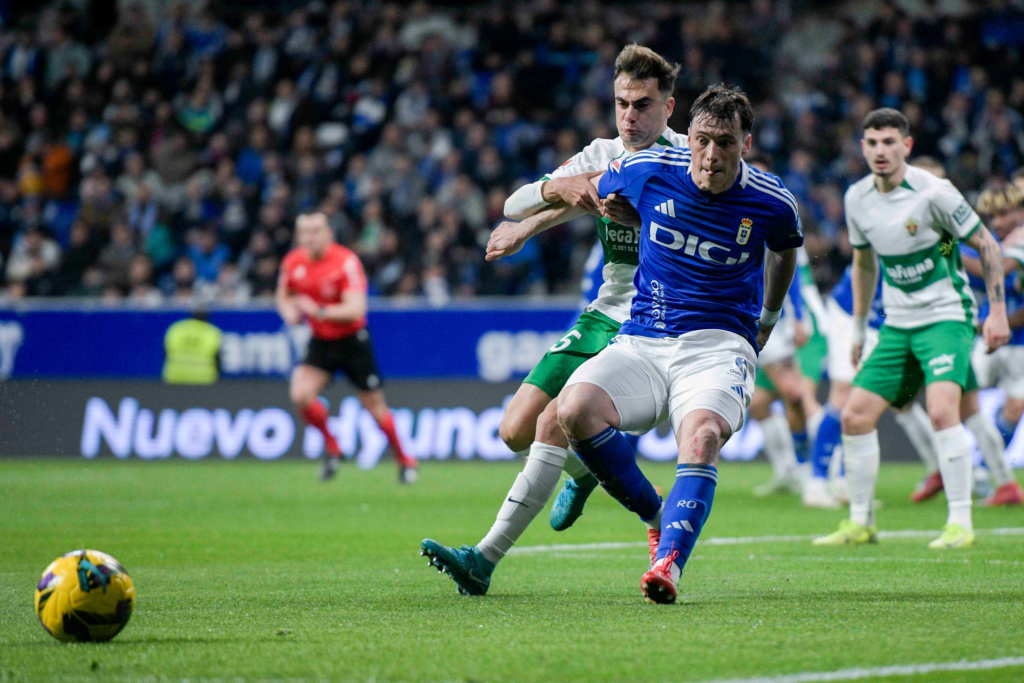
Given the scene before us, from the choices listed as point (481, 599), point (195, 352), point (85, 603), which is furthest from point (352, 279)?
point (85, 603)

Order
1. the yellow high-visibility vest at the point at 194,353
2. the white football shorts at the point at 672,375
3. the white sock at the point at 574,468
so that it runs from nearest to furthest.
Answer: the white football shorts at the point at 672,375
the white sock at the point at 574,468
the yellow high-visibility vest at the point at 194,353

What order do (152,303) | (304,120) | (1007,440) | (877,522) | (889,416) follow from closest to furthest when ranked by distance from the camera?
(877,522) < (1007,440) < (889,416) < (152,303) < (304,120)

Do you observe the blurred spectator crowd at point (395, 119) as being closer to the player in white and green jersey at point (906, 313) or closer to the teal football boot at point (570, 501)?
the player in white and green jersey at point (906, 313)

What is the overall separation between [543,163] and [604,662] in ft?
50.5

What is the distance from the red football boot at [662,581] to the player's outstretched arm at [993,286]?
3095 millimetres

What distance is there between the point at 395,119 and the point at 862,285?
523 inches

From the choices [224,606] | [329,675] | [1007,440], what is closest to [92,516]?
[224,606]

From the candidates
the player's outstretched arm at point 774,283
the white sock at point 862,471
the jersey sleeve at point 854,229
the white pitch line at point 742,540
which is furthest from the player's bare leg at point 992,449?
the player's outstretched arm at point 774,283

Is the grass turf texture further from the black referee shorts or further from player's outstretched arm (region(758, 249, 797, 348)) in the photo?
the black referee shorts

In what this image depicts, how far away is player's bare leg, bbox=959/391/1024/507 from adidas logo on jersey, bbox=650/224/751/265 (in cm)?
508

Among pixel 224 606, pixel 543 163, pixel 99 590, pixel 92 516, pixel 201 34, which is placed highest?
pixel 201 34

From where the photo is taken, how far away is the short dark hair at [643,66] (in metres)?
5.66

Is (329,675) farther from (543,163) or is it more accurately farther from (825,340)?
(543,163)

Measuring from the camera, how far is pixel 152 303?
17.1m
